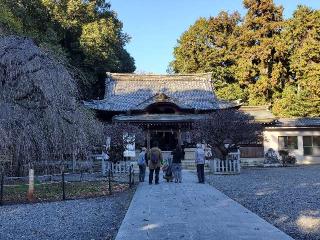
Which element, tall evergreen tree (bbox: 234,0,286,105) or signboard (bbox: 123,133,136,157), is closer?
signboard (bbox: 123,133,136,157)

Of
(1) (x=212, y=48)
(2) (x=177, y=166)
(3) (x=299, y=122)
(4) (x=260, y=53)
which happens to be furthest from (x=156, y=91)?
(2) (x=177, y=166)

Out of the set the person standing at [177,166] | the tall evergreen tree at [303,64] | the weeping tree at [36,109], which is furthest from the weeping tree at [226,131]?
the tall evergreen tree at [303,64]

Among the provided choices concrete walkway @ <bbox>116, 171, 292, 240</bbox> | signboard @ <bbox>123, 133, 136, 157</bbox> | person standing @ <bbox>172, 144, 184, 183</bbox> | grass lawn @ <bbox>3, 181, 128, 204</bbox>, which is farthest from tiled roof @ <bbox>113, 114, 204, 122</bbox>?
concrete walkway @ <bbox>116, 171, 292, 240</bbox>

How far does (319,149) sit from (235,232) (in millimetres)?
27004

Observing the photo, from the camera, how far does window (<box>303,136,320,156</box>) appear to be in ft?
101

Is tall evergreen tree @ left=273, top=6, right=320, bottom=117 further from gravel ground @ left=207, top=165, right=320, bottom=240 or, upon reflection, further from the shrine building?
gravel ground @ left=207, top=165, right=320, bottom=240

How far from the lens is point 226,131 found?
819 inches

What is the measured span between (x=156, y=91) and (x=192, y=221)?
28.5 metres

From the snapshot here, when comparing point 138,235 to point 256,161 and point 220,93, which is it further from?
point 220,93

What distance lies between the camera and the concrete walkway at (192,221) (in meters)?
6.14

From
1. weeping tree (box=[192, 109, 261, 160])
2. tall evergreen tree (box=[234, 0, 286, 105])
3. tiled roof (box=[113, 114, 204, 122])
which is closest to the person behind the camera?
weeping tree (box=[192, 109, 261, 160])

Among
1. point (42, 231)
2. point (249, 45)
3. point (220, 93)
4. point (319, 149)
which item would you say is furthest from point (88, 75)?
point (42, 231)

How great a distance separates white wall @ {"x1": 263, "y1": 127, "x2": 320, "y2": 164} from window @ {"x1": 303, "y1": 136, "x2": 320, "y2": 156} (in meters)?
0.25

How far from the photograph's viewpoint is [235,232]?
20.6 feet
